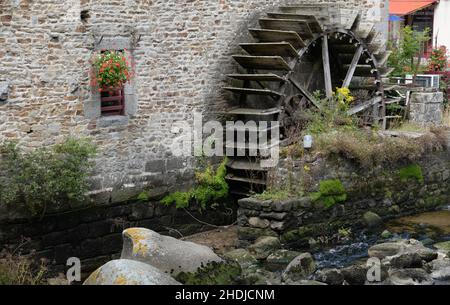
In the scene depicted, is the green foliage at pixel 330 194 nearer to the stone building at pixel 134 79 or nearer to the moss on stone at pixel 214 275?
the stone building at pixel 134 79

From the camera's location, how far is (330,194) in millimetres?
11711

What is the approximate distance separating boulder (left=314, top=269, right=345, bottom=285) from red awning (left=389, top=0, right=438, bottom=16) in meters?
13.2

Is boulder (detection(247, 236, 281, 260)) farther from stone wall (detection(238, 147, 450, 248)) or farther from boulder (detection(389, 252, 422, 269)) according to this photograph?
boulder (detection(389, 252, 422, 269))

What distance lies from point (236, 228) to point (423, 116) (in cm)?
468

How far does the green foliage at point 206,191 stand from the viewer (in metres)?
A: 11.8

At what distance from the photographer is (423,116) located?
14.7 m

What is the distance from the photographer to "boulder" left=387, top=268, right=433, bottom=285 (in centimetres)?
935

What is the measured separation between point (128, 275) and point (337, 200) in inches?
198

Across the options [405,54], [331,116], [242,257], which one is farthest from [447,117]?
[242,257]

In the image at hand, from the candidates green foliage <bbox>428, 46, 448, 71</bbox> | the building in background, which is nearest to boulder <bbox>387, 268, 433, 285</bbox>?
green foliage <bbox>428, 46, 448, 71</bbox>

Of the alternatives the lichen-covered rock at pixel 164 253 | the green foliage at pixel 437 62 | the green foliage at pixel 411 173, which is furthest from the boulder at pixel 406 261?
the green foliage at pixel 437 62

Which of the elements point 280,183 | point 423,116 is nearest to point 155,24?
point 280,183
